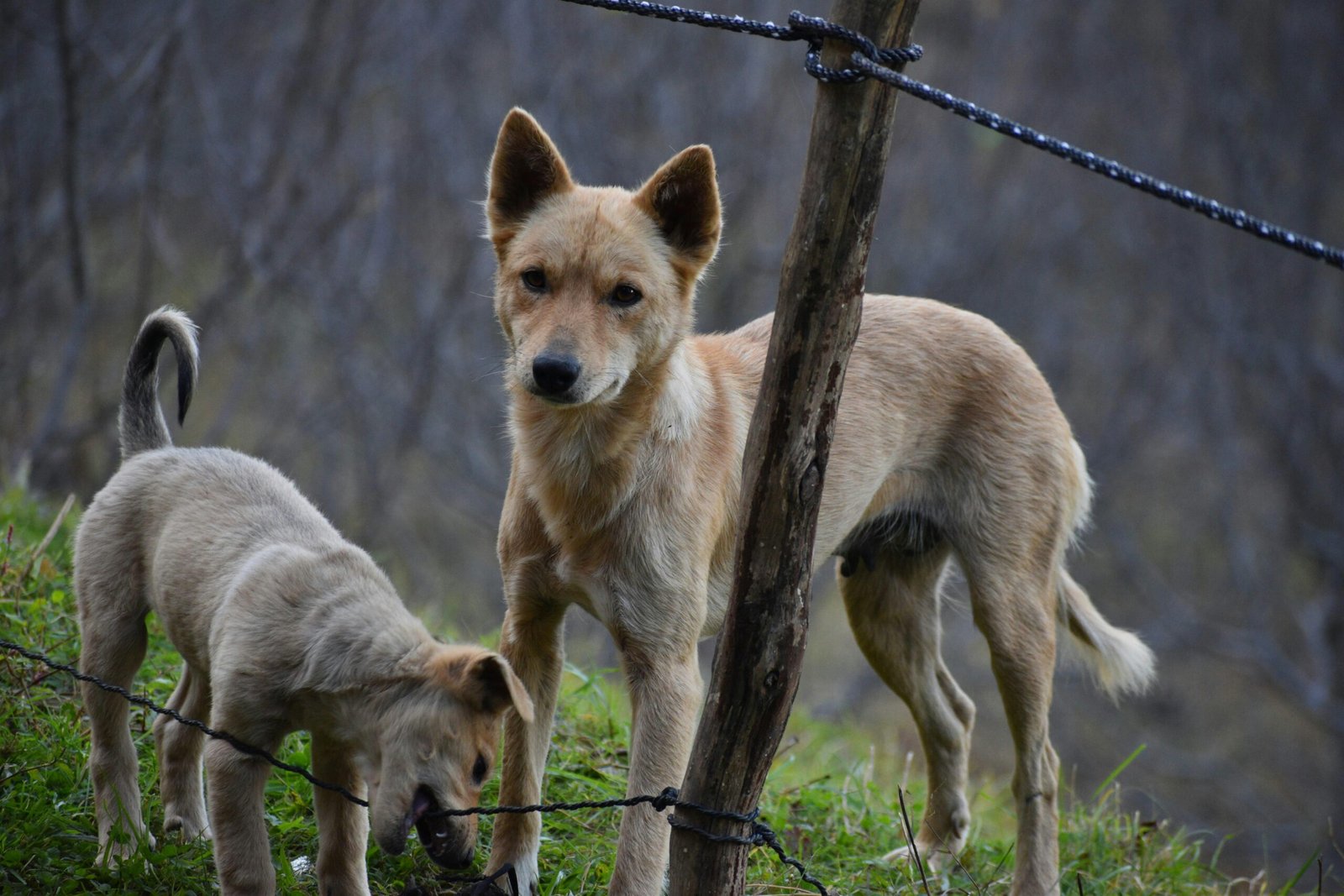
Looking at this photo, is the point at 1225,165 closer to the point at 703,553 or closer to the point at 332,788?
the point at 703,553

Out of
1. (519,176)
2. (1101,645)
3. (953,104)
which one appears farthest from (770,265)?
(953,104)

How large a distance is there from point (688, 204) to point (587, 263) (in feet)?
1.43

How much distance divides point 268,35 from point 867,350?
24.4ft

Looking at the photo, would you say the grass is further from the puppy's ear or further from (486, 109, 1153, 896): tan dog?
the puppy's ear

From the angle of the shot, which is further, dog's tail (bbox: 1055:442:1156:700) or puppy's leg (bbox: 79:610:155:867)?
dog's tail (bbox: 1055:442:1156:700)

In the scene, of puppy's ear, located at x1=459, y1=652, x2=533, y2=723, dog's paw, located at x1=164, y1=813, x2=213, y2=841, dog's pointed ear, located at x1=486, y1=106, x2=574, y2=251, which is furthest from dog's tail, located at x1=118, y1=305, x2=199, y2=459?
puppy's ear, located at x1=459, y1=652, x2=533, y2=723

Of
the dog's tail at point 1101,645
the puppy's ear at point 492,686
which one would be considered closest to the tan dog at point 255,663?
the puppy's ear at point 492,686

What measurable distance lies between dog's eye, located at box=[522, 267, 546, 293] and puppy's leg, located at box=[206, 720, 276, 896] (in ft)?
4.98

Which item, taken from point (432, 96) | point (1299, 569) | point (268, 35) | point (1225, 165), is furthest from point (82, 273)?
point (1299, 569)

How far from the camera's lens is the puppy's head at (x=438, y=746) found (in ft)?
9.12

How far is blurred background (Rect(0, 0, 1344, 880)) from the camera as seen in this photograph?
9.60m

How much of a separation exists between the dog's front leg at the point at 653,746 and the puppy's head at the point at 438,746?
2.25 feet

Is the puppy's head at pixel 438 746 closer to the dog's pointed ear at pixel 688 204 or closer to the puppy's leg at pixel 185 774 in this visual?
the puppy's leg at pixel 185 774

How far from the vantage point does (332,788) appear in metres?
3.07
